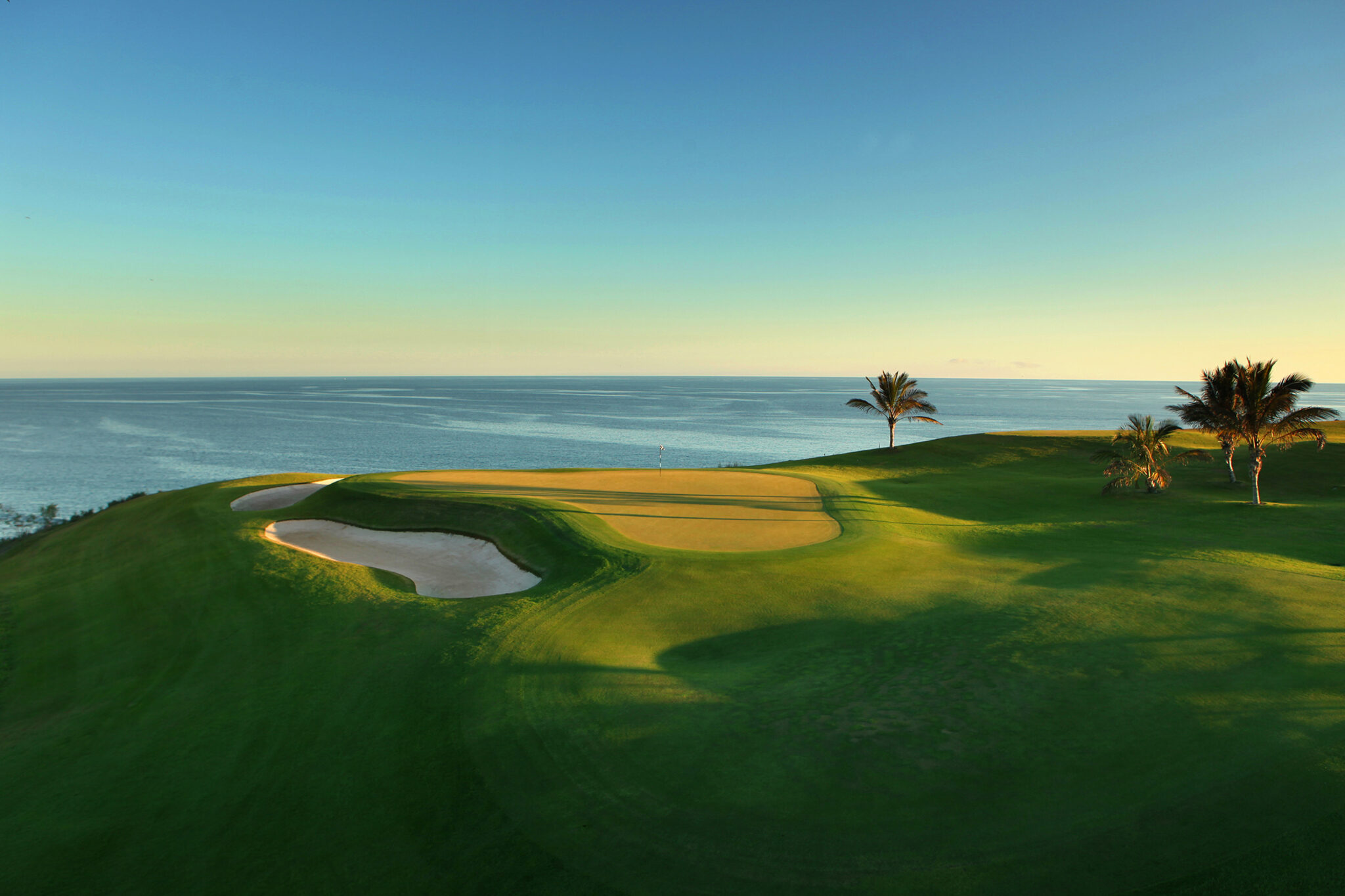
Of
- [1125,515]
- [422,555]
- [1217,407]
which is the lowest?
[422,555]

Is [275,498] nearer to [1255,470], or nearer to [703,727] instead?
[703,727]

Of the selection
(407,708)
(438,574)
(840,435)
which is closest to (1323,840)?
(407,708)

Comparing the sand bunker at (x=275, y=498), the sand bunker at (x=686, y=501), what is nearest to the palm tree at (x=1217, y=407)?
the sand bunker at (x=686, y=501)

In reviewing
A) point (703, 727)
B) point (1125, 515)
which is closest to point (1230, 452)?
point (1125, 515)

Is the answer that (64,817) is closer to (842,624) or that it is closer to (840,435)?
(842,624)

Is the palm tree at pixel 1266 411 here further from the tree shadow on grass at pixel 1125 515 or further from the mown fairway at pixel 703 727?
the mown fairway at pixel 703 727

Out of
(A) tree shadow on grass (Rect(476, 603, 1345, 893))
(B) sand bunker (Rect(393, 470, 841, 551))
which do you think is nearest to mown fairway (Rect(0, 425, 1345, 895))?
(A) tree shadow on grass (Rect(476, 603, 1345, 893))
